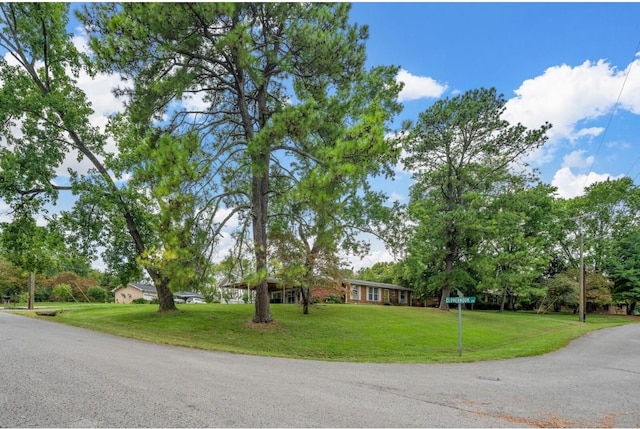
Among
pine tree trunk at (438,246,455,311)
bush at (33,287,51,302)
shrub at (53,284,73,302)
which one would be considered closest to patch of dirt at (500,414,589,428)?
pine tree trunk at (438,246,455,311)

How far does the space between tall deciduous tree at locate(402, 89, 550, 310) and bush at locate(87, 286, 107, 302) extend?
34.5m

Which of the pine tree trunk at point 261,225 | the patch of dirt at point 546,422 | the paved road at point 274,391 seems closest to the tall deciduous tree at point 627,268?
the paved road at point 274,391

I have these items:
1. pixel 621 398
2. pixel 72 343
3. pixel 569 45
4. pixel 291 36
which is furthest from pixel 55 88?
pixel 621 398

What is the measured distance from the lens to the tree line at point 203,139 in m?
11.0

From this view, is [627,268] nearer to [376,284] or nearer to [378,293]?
[378,293]

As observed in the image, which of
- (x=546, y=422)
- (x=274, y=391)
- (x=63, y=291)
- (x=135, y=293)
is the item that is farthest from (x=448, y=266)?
(x=135, y=293)

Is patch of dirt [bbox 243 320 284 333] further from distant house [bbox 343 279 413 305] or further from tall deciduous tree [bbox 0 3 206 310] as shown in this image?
distant house [bbox 343 279 413 305]

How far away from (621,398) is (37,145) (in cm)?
1987

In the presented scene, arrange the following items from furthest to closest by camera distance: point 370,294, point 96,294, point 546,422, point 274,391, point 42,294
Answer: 1. point 42,294
2. point 96,294
3. point 370,294
4. point 274,391
5. point 546,422

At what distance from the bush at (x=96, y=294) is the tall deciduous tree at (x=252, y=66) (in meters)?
34.2

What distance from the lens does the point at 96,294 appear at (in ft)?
137

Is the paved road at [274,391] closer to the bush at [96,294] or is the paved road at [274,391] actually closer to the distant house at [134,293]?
the bush at [96,294]

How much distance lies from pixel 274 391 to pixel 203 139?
1052 cm

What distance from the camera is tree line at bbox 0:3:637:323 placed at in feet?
36.1
